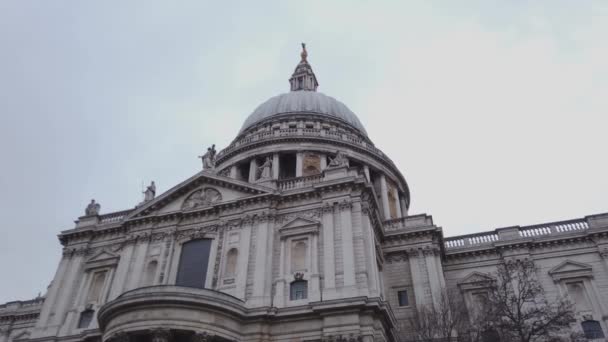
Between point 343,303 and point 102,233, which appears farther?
point 102,233

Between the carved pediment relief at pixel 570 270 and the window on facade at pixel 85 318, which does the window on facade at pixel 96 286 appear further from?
the carved pediment relief at pixel 570 270

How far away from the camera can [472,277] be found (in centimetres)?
3469

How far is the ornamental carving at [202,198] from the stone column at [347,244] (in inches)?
345

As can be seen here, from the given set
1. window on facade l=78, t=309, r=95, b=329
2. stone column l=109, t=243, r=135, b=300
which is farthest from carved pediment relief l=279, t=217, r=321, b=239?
window on facade l=78, t=309, r=95, b=329

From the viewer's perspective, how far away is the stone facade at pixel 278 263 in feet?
79.5

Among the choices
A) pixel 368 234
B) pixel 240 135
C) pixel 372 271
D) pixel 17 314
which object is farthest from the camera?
pixel 240 135

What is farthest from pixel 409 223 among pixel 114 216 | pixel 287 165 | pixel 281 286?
pixel 114 216

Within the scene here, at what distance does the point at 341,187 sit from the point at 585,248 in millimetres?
18319

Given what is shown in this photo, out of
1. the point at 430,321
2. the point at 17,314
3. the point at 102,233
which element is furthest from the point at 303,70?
the point at 430,321

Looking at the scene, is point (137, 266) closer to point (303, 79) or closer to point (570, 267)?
point (570, 267)

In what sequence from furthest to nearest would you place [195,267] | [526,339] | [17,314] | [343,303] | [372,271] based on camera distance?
1. [17,314]
2. [195,267]
3. [372,271]
4. [343,303]
5. [526,339]

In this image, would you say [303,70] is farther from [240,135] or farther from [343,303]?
[343,303]

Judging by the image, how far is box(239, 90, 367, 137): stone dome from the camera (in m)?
54.1

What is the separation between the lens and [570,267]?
33.3 m
